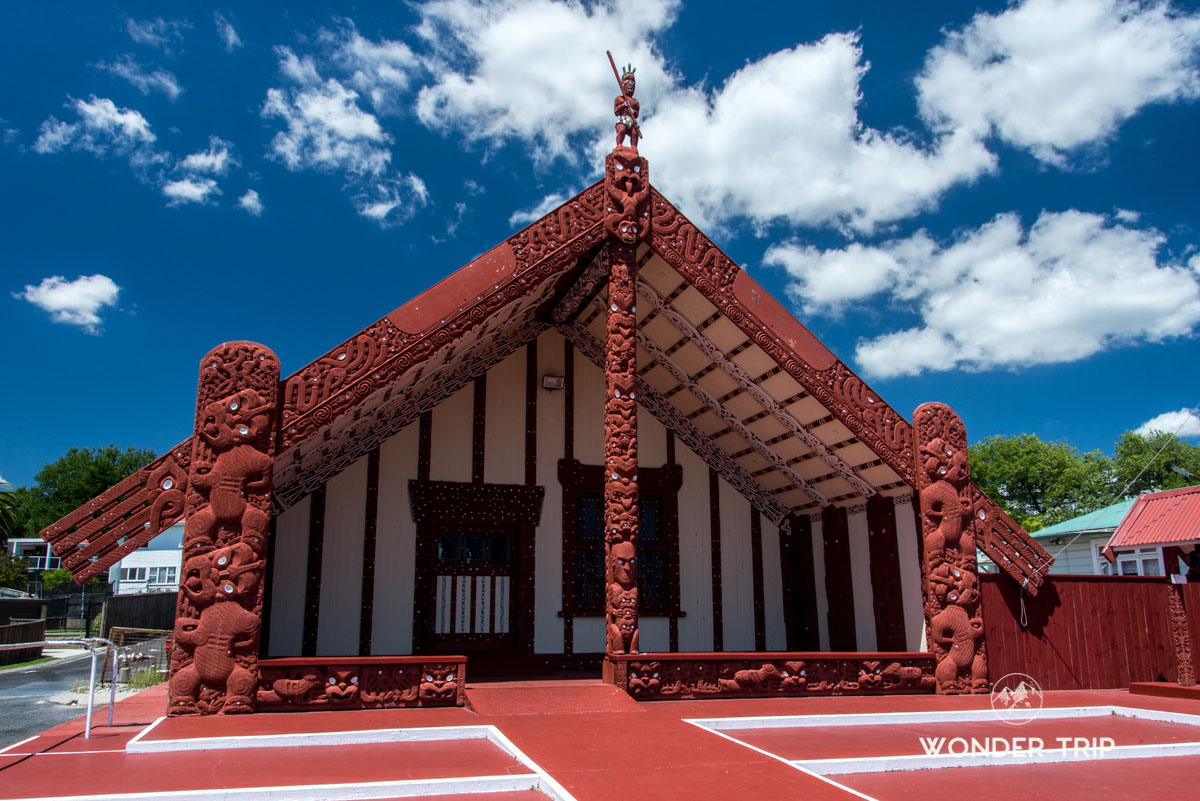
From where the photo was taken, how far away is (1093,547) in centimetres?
2109

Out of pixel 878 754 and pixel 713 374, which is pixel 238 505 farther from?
pixel 713 374

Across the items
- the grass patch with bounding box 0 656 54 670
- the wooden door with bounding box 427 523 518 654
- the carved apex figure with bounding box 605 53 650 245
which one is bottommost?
the grass patch with bounding box 0 656 54 670

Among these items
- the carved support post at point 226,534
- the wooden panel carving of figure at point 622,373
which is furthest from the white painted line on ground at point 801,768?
the carved support post at point 226,534

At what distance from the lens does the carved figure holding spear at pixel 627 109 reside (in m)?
8.98

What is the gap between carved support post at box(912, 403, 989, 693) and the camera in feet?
28.6

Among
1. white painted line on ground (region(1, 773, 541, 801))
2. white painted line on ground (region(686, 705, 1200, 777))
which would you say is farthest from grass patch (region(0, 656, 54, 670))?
white painted line on ground (region(686, 705, 1200, 777))

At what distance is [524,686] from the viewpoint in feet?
25.4

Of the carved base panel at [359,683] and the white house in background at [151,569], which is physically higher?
the white house in background at [151,569]

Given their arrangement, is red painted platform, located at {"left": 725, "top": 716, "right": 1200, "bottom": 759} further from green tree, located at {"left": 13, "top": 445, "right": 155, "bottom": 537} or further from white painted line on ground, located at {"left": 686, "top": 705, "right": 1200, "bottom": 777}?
green tree, located at {"left": 13, "top": 445, "right": 155, "bottom": 537}

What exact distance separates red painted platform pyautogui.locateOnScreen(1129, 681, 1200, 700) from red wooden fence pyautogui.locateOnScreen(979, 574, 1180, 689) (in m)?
0.36

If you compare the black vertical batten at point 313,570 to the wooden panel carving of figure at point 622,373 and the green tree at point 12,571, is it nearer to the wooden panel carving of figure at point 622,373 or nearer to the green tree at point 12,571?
the wooden panel carving of figure at point 622,373

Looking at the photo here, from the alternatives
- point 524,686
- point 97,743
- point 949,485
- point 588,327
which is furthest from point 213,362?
point 949,485

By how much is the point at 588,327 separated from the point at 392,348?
14.7 ft

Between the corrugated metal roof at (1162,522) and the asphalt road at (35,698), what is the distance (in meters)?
11.6
